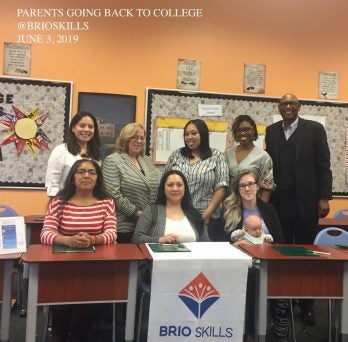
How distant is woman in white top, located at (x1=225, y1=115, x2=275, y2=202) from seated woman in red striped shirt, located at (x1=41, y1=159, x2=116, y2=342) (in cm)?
108

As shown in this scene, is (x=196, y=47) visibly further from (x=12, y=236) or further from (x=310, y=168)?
(x=12, y=236)

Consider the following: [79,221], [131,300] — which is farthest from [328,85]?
[131,300]

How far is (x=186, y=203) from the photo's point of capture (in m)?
2.84

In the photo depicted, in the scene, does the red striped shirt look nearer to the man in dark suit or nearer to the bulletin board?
the man in dark suit

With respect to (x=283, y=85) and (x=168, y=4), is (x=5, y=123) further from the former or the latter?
(x=283, y=85)

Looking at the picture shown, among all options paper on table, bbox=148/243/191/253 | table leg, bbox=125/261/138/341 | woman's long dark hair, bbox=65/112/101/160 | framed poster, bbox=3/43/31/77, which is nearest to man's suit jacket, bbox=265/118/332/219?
paper on table, bbox=148/243/191/253

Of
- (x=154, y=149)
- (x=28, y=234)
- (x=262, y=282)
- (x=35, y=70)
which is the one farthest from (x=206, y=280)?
(x=35, y=70)

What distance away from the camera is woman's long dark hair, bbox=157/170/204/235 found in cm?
280

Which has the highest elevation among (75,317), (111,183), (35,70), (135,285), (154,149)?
(35,70)

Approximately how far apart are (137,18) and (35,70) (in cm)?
118

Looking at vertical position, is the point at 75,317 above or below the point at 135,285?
below

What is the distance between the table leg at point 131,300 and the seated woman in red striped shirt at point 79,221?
37 centimetres

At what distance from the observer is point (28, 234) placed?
338 cm

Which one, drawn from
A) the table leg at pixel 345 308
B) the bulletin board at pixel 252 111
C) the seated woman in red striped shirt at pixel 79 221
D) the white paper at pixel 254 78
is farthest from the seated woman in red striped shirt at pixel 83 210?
the white paper at pixel 254 78
